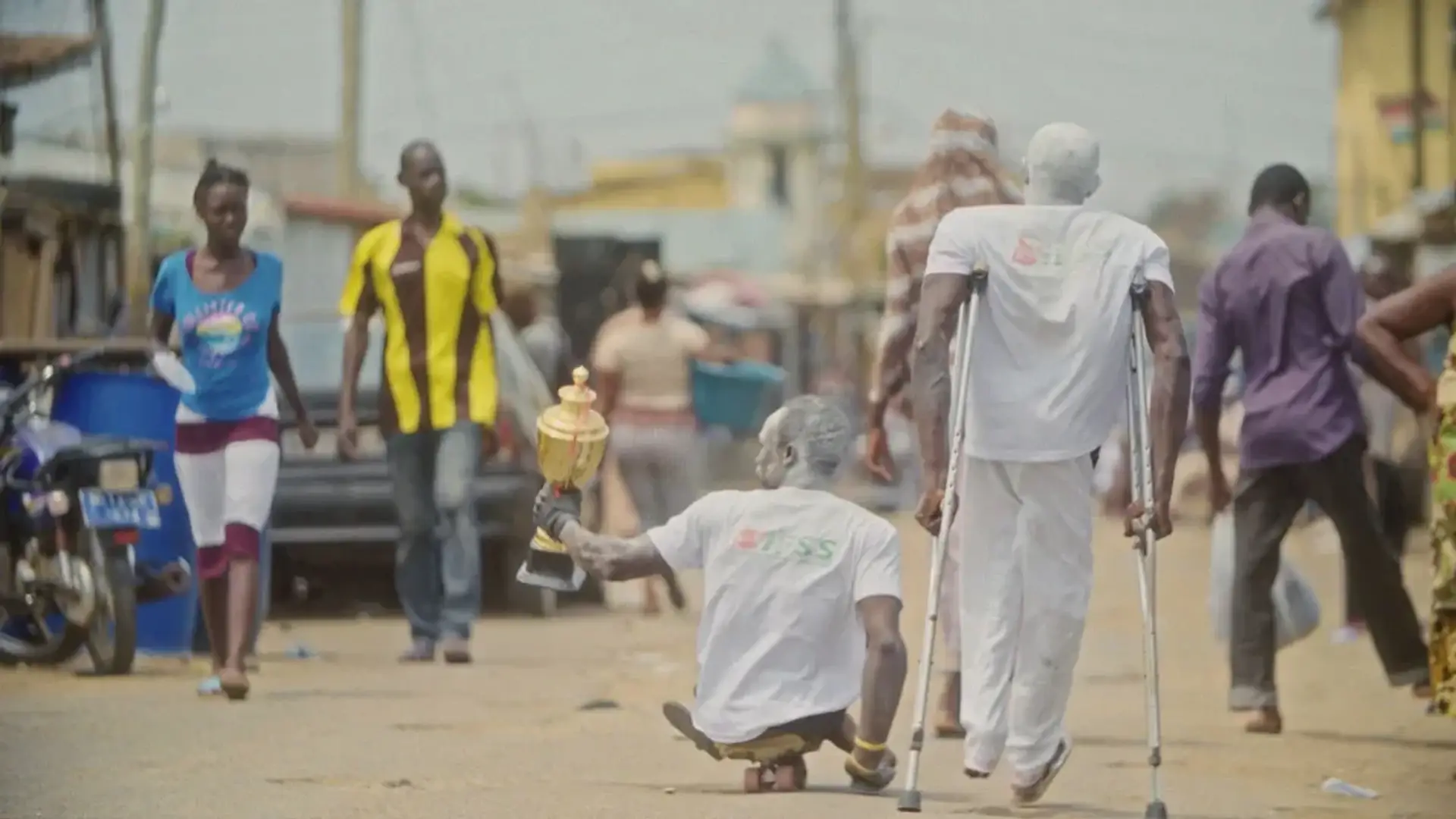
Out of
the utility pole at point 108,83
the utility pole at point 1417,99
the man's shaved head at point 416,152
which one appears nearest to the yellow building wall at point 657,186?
the utility pole at point 1417,99

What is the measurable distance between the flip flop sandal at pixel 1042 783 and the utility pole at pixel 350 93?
2023 centimetres

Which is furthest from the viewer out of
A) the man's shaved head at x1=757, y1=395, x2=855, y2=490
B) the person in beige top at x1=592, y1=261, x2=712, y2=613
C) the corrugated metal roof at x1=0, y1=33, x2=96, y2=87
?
the person in beige top at x1=592, y1=261, x2=712, y2=613

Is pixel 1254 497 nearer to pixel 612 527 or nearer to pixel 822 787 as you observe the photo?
pixel 822 787

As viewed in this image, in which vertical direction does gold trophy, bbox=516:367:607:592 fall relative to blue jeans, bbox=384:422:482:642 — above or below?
above

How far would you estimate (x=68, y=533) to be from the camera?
428 inches

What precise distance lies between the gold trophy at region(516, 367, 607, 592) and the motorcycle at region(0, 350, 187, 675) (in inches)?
134

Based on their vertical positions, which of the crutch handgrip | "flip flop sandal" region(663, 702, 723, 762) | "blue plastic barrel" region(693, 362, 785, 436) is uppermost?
the crutch handgrip

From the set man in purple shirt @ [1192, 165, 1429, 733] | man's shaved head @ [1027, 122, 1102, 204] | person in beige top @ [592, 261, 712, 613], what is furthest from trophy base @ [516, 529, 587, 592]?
person in beige top @ [592, 261, 712, 613]

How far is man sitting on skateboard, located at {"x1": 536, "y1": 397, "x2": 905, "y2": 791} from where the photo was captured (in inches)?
299

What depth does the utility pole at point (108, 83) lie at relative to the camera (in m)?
14.3

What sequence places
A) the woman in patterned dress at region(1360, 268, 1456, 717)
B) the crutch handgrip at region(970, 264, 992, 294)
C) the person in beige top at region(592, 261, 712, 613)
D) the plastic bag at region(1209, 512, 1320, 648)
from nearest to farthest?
the crutch handgrip at region(970, 264, 992, 294)
the woman in patterned dress at region(1360, 268, 1456, 717)
the plastic bag at region(1209, 512, 1320, 648)
the person in beige top at region(592, 261, 712, 613)

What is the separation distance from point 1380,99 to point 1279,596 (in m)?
21.1

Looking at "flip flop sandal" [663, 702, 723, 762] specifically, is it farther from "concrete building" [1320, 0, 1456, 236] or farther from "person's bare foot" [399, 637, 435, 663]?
"concrete building" [1320, 0, 1456, 236]

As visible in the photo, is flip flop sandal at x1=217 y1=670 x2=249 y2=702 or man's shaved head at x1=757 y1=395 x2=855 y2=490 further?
flip flop sandal at x1=217 y1=670 x2=249 y2=702
